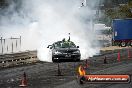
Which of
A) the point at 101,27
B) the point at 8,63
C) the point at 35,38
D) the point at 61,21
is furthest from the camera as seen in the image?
the point at 101,27

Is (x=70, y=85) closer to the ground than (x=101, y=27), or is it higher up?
closer to the ground

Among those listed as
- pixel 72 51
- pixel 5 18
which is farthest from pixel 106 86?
pixel 5 18

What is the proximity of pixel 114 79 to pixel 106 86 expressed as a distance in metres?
6.45

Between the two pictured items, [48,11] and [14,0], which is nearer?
[48,11]

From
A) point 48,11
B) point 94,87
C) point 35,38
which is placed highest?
point 48,11

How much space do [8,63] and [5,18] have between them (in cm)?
2819

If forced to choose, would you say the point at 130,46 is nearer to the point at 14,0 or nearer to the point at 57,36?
the point at 57,36

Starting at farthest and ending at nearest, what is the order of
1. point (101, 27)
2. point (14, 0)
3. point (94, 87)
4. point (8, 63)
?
1. point (101, 27)
2. point (14, 0)
3. point (8, 63)
4. point (94, 87)

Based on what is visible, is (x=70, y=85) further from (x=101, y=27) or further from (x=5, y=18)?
(x=101, y=27)

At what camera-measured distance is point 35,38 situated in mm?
49531

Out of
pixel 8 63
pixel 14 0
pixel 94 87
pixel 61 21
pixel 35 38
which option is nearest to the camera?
pixel 94 87

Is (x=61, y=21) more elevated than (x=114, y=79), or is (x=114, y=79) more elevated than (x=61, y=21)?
(x=61, y=21)

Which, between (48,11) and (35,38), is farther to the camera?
(48,11)

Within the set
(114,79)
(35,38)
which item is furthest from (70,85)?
(35,38)
